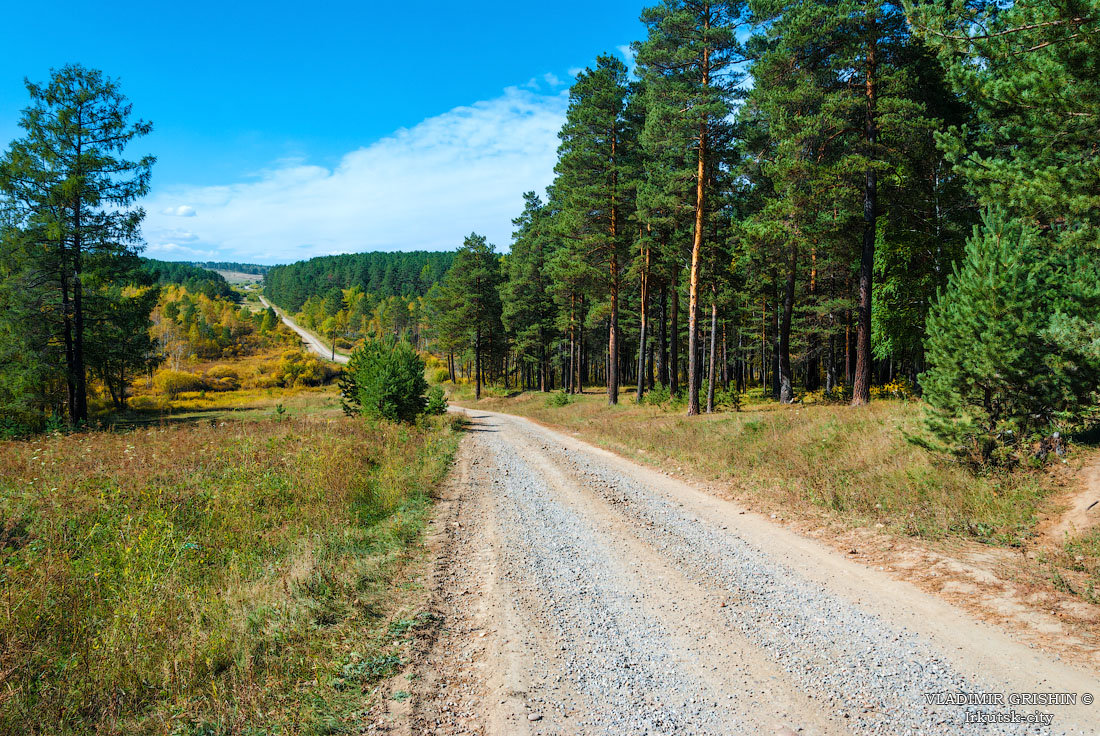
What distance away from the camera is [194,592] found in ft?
16.9

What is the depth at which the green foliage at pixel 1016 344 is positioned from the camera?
682 cm

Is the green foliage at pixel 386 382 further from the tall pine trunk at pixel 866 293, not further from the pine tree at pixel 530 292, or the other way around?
the pine tree at pixel 530 292

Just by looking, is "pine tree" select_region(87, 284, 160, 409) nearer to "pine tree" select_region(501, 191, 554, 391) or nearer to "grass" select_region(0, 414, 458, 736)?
"grass" select_region(0, 414, 458, 736)

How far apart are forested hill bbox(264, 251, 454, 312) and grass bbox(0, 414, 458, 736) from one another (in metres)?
121

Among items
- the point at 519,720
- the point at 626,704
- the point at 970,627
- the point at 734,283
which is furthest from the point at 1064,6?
the point at 734,283

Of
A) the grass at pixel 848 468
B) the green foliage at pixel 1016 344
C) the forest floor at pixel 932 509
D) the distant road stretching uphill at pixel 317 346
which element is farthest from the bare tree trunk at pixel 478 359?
the distant road stretching uphill at pixel 317 346

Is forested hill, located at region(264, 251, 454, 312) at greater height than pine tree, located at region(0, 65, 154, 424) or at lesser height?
greater

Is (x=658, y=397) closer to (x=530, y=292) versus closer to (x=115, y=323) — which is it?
(x=530, y=292)

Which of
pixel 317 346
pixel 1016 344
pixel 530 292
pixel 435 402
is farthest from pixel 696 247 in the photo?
pixel 317 346

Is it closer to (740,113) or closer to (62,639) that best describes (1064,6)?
(740,113)

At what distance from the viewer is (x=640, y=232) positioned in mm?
25141

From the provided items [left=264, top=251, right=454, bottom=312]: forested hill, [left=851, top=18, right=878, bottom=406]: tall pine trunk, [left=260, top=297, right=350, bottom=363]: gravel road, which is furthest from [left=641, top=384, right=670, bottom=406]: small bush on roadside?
[left=264, top=251, right=454, bottom=312]: forested hill

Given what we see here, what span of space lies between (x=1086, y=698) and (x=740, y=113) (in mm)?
17131

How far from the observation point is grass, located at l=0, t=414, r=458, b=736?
11.7 ft
